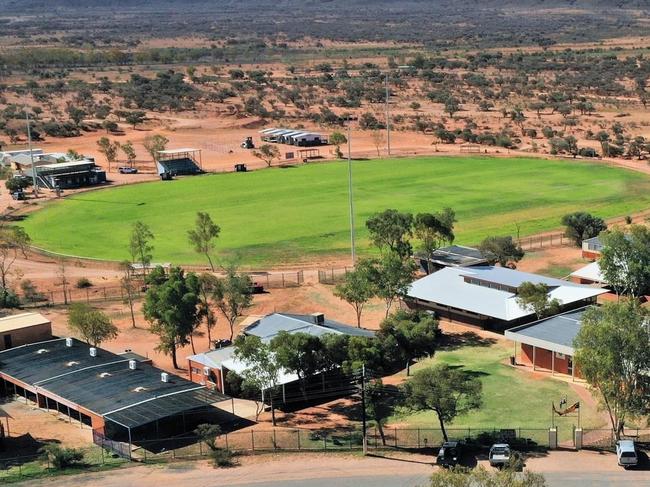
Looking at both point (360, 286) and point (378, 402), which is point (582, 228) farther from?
point (378, 402)

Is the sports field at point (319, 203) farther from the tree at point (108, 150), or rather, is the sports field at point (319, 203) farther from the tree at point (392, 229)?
the tree at point (108, 150)

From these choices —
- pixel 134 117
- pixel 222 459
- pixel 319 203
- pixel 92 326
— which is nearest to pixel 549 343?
pixel 222 459

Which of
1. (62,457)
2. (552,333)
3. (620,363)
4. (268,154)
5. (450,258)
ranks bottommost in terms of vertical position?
(62,457)

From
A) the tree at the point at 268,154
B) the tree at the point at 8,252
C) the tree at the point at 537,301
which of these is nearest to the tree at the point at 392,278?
the tree at the point at 537,301

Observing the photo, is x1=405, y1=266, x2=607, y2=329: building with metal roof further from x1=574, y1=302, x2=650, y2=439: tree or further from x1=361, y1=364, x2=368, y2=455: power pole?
x1=574, y1=302, x2=650, y2=439: tree

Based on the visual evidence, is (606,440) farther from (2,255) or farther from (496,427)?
(2,255)

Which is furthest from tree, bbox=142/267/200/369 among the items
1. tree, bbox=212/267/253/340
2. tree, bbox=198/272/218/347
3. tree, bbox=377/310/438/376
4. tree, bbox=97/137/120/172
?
tree, bbox=97/137/120/172
